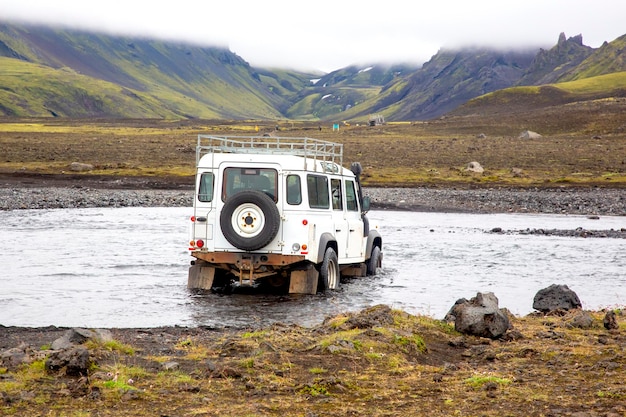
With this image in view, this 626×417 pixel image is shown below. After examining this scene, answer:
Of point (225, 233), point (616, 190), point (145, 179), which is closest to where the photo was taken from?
point (225, 233)

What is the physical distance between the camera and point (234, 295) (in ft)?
58.0

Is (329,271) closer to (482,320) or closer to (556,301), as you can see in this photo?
(556,301)

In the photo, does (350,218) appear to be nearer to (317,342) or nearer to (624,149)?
(317,342)

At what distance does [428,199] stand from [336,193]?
99.2 ft

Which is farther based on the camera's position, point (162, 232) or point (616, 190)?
point (616, 190)

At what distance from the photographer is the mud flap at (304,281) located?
17188 mm

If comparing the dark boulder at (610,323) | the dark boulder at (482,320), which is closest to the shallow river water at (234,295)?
the dark boulder at (482,320)

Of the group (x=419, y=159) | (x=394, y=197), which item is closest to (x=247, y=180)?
(x=394, y=197)

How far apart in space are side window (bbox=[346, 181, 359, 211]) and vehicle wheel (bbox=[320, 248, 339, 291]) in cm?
176

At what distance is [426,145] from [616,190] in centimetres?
3500

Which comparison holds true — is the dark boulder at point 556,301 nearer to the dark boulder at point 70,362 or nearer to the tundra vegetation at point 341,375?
the tundra vegetation at point 341,375

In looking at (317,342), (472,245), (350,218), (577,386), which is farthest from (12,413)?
(472,245)

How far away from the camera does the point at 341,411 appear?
25.5 ft

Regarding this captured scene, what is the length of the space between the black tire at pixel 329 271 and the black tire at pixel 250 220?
5.10 feet
